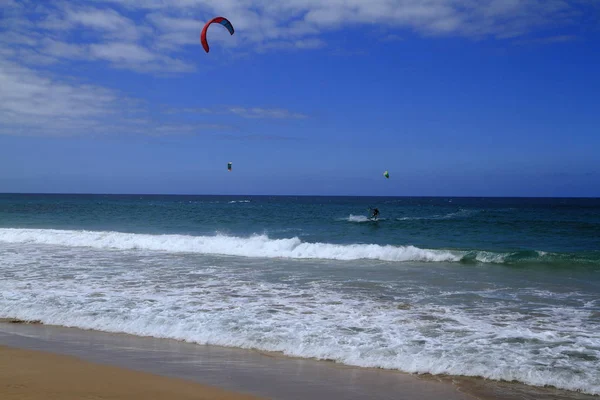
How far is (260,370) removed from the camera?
19.4 ft

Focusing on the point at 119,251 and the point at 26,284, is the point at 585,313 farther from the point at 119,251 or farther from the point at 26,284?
the point at 119,251

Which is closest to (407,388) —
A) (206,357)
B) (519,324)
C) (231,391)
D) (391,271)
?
(231,391)

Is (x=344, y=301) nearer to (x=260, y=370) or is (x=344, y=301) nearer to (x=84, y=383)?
(x=260, y=370)

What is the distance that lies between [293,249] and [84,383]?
13.7 metres

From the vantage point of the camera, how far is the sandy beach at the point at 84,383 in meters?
4.95

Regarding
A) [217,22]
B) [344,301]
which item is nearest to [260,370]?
[344,301]

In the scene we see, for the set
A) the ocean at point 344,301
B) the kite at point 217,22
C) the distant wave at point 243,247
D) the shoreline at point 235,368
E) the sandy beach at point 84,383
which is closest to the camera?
the sandy beach at point 84,383

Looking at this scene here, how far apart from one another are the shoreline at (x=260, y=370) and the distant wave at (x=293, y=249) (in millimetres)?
10895

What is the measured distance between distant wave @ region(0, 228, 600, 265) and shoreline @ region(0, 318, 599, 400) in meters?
10.9

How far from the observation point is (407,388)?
537cm

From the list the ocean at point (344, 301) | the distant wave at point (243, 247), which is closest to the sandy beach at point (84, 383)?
the ocean at point (344, 301)

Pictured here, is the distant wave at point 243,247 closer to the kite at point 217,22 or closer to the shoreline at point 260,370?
the kite at point 217,22

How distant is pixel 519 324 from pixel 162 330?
20.1 ft

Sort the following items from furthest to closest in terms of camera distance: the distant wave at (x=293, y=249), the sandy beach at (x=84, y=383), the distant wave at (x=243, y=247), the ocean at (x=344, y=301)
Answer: the distant wave at (x=243, y=247) < the distant wave at (x=293, y=249) < the ocean at (x=344, y=301) < the sandy beach at (x=84, y=383)
